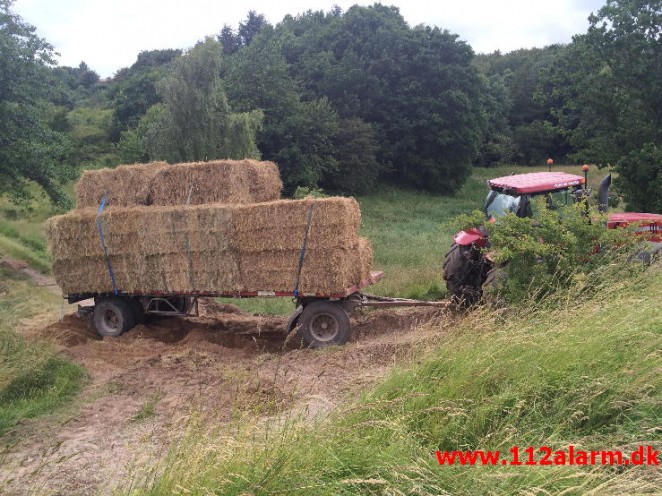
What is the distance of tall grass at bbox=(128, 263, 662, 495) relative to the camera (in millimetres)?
3438

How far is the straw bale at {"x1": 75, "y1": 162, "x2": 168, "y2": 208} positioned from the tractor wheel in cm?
548

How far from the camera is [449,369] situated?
16.4 feet

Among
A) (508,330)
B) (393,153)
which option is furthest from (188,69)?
(393,153)

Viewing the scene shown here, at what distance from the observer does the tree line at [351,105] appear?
1833 centimetres

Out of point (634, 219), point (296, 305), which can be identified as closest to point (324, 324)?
point (296, 305)

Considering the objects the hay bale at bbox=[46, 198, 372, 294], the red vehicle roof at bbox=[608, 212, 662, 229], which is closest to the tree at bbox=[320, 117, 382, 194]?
the red vehicle roof at bbox=[608, 212, 662, 229]

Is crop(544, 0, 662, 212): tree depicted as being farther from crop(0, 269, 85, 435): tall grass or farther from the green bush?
crop(0, 269, 85, 435): tall grass

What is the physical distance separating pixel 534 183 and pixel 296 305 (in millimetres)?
4476

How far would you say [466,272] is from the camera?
10.7 meters

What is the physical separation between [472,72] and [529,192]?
43.6 metres

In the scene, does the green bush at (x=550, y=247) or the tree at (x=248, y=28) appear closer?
the green bush at (x=550, y=247)

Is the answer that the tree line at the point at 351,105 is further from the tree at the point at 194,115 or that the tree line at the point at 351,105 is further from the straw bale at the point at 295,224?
the straw bale at the point at 295,224

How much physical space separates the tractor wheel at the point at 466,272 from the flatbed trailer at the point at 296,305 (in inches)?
30.6

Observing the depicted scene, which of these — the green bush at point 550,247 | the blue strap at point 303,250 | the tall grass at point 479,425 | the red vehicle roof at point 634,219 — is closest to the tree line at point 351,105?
the red vehicle roof at point 634,219
